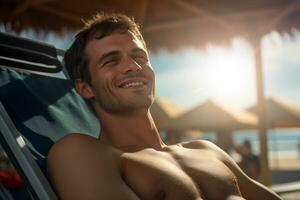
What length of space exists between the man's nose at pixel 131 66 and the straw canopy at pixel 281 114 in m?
9.28

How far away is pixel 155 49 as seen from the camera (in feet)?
22.8

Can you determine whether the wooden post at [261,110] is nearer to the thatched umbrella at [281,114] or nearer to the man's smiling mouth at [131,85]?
the man's smiling mouth at [131,85]

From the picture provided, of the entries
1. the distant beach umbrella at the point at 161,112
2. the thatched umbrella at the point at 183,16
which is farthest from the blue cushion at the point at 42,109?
the distant beach umbrella at the point at 161,112

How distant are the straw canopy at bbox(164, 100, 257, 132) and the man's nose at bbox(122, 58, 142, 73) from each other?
7.85 meters

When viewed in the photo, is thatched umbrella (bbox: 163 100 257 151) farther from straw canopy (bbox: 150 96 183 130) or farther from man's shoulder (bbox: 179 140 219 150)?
man's shoulder (bbox: 179 140 219 150)

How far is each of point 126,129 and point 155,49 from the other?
5091 millimetres

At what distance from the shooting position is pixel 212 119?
9.97m

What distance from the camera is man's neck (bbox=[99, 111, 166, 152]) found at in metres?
1.92

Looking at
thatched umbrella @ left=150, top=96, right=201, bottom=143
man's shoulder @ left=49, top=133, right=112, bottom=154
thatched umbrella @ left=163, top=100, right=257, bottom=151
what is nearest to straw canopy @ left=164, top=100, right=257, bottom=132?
thatched umbrella @ left=163, top=100, right=257, bottom=151

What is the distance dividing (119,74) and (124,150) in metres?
0.29

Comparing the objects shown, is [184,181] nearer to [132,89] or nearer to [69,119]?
[132,89]

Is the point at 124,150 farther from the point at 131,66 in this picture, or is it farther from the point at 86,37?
the point at 86,37

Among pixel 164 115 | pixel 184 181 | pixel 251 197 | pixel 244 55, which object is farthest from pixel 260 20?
pixel 184 181

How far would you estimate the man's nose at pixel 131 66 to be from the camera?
188cm
